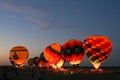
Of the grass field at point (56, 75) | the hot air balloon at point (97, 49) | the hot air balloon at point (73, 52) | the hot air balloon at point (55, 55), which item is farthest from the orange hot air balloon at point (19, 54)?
the hot air balloon at point (97, 49)

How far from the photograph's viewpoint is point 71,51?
2475 inches

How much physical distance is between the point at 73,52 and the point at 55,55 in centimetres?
916

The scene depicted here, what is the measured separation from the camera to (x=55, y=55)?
70.9 m

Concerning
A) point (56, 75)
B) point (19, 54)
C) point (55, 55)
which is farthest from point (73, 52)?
point (19, 54)

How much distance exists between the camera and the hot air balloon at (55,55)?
70562 millimetres

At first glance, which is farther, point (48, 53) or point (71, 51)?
point (48, 53)

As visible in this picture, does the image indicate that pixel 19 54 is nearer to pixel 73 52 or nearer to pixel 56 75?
pixel 73 52

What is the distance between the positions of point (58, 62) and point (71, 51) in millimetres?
8666

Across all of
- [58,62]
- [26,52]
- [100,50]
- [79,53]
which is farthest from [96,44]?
[26,52]

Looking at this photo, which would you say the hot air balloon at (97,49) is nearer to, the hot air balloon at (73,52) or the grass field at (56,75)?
the grass field at (56,75)

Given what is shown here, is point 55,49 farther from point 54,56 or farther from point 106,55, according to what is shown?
point 106,55

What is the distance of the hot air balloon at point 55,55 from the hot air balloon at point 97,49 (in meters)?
12.6

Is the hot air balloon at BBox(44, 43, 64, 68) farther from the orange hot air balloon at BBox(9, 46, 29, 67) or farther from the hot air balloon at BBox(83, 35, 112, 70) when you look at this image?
the hot air balloon at BBox(83, 35, 112, 70)

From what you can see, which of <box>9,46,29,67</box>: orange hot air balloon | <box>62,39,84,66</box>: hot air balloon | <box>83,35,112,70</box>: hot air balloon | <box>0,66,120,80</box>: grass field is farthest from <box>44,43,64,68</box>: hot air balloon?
<box>83,35,112,70</box>: hot air balloon
